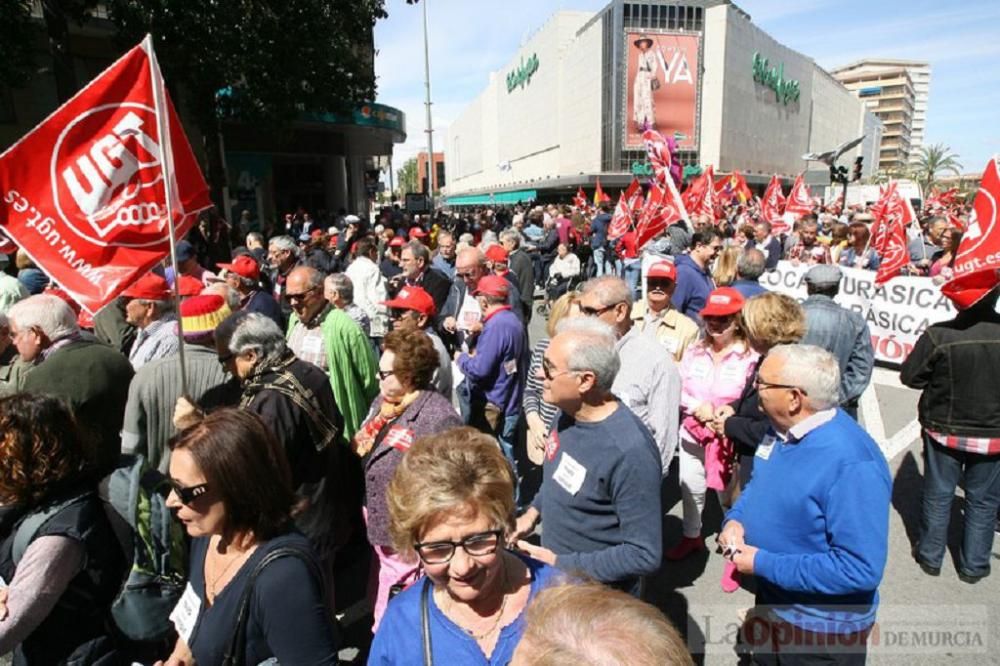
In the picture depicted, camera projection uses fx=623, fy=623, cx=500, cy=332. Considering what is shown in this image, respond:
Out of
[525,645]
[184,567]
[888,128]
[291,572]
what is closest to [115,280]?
[184,567]

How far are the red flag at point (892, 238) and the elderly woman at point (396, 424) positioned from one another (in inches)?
289

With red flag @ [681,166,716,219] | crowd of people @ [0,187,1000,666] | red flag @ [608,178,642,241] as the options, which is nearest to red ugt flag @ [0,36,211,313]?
crowd of people @ [0,187,1000,666]

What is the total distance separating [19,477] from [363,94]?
1619cm

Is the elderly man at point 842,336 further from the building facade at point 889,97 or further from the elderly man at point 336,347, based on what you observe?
the building facade at point 889,97

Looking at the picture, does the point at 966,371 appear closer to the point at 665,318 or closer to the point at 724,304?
the point at 724,304

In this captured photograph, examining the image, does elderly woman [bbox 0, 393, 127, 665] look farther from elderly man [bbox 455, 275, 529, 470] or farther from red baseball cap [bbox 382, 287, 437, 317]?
elderly man [bbox 455, 275, 529, 470]

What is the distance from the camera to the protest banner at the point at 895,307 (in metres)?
8.09

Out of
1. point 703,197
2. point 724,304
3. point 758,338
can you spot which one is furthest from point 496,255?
point 703,197

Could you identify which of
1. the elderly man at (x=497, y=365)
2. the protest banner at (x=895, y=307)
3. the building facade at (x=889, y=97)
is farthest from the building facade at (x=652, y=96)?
the building facade at (x=889, y=97)

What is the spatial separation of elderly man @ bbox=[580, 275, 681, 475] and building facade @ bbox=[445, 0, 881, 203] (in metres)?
54.9

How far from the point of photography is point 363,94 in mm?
16609

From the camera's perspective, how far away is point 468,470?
1.71 meters

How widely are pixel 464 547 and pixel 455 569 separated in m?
0.06

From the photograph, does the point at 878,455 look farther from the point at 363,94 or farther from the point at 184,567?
the point at 363,94
